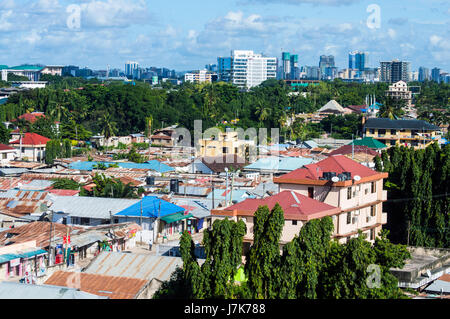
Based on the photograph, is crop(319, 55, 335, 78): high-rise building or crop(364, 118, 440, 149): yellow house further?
crop(319, 55, 335, 78): high-rise building

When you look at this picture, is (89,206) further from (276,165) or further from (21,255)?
(276,165)

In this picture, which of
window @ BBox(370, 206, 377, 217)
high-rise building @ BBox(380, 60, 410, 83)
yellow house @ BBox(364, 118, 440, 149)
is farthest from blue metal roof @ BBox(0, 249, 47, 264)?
high-rise building @ BBox(380, 60, 410, 83)

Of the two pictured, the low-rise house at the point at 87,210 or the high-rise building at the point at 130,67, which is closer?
the low-rise house at the point at 87,210

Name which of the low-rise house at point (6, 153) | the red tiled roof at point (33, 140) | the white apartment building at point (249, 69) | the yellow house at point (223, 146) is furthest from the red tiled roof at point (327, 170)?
the white apartment building at point (249, 69)

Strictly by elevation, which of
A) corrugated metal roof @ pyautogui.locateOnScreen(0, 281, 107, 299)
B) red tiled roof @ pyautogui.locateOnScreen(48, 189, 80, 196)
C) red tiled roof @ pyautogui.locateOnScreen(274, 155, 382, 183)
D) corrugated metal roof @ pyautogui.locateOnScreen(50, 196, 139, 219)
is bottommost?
red tiled roof @ pyautogui.locateOnScreen(48, 189, 80, 196)

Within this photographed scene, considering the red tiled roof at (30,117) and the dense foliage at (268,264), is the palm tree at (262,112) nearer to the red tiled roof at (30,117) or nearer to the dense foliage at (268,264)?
the red tiled roof at (30,117)

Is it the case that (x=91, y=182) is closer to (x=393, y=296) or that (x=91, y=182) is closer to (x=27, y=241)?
(x=27, y=241)

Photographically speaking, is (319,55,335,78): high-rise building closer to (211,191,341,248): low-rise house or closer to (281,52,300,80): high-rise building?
(281,52,300,80): high-rise building

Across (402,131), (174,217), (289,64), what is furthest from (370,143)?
(289,64)
